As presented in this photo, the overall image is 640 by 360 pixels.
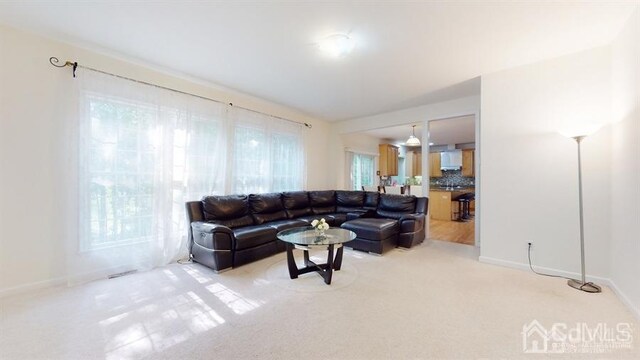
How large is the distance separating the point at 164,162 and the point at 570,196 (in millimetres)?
4996

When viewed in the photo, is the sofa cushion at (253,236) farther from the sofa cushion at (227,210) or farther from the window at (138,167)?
the window at (138,167)

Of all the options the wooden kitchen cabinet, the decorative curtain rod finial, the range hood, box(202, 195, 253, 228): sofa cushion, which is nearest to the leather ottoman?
box(202, 195, 253, 228): sofa cushion

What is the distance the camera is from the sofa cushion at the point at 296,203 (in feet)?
15.4

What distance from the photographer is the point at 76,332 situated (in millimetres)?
1840

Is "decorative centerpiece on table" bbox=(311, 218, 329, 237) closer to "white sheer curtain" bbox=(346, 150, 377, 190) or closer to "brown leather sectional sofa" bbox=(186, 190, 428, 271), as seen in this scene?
"brown leather sectional sofa" bbox=(186, 190, 428, 271)

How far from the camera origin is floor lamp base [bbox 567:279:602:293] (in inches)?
99.6

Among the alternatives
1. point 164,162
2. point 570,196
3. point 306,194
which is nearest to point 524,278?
point 570,196

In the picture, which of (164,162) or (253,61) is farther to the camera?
(164,162)

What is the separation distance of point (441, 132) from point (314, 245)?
5721 mm

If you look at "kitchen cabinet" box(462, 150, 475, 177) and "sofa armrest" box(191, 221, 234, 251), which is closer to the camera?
"sofa armrest" box(191, 221, 234, 251)

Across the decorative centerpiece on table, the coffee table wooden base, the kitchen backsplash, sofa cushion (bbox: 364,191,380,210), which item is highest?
the kitchen backsplash

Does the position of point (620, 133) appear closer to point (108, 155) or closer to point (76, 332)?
point (76, 332)

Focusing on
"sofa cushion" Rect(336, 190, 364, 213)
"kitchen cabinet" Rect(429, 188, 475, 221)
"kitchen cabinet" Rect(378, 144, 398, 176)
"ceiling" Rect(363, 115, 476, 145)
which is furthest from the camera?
"kitchen cabinet" Rect(378, 144, 398, 176)

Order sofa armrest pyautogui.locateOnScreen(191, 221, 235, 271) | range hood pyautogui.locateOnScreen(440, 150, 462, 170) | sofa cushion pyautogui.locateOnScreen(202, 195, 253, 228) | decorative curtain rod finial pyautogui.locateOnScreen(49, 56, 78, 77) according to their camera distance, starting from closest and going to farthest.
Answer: decorative curtain rod finial pyautogui.locateOnScreen(49, 56, 78, 77) < sofa armrest pyautogui.locateOnScreen(191, 221, 235, 271) < sofa cushion pyautogui.locateOnScreen(202, 195, 253, 228) < range hood pyautogui.locateOnScreen(440, 150, 462, 170)
